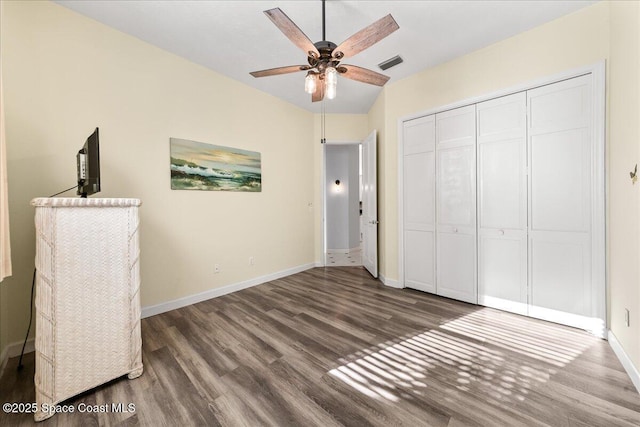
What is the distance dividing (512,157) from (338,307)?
8.46ft

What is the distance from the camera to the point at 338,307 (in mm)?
2982

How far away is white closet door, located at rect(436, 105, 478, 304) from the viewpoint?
3.02m

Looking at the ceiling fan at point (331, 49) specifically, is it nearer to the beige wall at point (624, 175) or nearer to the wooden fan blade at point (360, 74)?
the wooden fan blade at point (360, 74)

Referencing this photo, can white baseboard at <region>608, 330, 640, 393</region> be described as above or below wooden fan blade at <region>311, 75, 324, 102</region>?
below

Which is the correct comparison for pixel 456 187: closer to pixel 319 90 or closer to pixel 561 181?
pixel 561 181

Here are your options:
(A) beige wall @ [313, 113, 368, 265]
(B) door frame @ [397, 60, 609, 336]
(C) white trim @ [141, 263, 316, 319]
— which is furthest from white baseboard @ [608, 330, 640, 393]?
(A) beige wall @ [313, 113, 368, 265]

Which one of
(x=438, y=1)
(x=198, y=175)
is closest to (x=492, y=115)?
(x=438, y=1)

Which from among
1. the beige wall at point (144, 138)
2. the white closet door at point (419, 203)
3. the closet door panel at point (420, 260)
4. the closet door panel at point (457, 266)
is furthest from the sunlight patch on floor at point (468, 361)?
the beige wall at point (144, 138)

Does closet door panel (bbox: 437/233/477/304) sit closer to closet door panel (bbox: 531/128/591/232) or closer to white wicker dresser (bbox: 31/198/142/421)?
closet door panel (bbox: 531/128/591/232)

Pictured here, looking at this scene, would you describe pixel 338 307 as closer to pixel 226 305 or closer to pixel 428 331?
pixel 428 331

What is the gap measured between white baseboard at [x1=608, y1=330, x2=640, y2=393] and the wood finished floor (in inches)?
1.8

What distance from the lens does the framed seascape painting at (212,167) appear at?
2.98m

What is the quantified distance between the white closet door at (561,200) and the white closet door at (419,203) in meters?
1.03

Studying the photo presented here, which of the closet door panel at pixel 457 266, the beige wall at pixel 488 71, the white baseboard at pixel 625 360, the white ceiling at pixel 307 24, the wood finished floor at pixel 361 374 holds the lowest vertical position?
the wood finished floor at pixel 361 374
